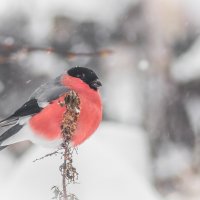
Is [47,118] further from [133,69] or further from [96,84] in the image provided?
[133,69]

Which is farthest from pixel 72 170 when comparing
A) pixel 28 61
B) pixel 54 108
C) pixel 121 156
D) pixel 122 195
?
pixel 28 61

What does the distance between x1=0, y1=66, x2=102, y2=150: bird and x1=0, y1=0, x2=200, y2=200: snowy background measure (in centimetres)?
91

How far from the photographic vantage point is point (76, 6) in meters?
2.81

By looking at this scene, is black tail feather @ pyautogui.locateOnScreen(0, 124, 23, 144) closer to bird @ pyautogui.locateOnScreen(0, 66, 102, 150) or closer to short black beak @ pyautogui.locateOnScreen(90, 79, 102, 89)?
bird @ pyautogui.locateOnScreen(0, 66, 102, 150)

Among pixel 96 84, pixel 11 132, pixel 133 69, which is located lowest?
pixel 11 132

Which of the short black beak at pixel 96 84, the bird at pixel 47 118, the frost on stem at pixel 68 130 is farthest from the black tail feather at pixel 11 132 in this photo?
the frost on stem at pixel 68 130

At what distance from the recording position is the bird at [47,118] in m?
1.51

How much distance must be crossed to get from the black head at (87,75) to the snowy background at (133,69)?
816 millimetres

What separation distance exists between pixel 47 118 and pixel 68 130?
2.34 feet

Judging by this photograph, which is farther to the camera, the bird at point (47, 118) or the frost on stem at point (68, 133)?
the bird at point (47, 118)

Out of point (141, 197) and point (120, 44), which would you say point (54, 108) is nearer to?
point (141, 197)

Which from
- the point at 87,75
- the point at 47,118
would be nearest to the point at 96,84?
the point at 87,75

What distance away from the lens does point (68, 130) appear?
0.81 meters

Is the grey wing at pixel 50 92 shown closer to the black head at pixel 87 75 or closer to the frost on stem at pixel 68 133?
the black head at pixel 87 75
